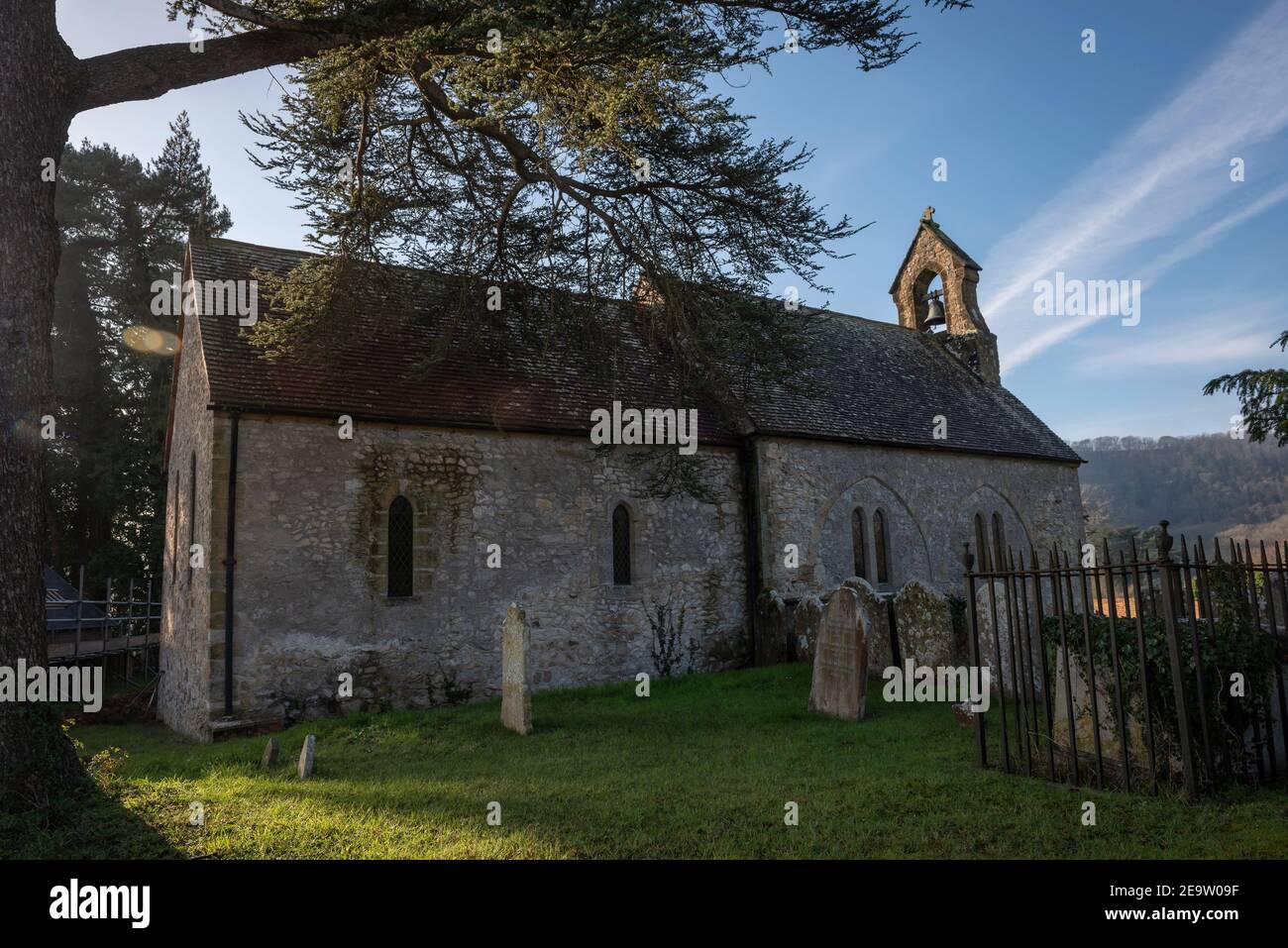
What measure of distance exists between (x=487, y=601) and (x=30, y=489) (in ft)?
22.8

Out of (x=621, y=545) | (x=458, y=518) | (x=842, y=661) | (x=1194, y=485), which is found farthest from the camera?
(x=1194, y=485)

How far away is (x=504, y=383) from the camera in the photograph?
14562 millimetres

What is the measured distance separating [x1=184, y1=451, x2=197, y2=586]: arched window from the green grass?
3.55 meters

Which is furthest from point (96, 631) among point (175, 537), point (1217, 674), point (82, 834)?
point (1217, 674)

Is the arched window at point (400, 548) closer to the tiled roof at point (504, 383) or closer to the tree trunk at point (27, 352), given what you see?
the tiled roof at point (504, 383)

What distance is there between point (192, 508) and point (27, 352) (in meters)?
6.24

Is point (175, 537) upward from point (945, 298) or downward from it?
downward

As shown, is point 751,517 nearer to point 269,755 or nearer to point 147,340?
point 269,755

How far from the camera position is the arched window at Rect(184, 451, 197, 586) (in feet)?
41.2

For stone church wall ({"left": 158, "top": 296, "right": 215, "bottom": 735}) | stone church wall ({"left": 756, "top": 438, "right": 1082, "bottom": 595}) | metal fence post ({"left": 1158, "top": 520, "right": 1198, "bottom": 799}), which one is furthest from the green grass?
stone church wall ({"left": 756, "top": 438, "right": 1082, "bottom": 595})

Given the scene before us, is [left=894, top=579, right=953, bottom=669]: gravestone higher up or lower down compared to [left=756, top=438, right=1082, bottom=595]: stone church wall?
lower down

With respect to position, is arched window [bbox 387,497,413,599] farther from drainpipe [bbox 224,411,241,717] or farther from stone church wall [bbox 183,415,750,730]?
drainpipe [bbox 224,411,241,717]

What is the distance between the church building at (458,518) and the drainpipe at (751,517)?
0.15ft

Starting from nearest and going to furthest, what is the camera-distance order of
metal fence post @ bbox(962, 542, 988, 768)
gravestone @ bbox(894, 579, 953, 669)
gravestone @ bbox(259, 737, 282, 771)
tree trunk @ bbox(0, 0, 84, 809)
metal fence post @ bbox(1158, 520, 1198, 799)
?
metal fence post @ bbox(1158, 520, 1198, 799), tree trunk @ bbox(0, 0, 84, 809), metal fence post @ bbox(962, 542, 988, 768), gravestone @ bbox(259, 737, 282, 771), gravestone @ bbox(894, 579, 953, 669)
